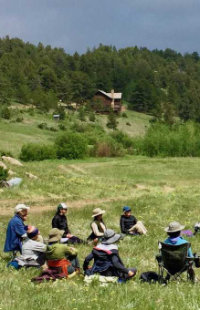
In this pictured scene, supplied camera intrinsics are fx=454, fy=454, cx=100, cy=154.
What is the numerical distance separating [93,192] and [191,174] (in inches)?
667

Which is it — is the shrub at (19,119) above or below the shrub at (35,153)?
above

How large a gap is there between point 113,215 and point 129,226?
5.70 m

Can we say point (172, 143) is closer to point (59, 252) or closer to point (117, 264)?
point (59, 252)

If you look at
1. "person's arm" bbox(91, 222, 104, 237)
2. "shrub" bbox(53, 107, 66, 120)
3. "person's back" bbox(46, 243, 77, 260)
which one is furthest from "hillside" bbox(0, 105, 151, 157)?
"person's back" bbox(46, 243, 77, 260)

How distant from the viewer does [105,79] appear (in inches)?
7485

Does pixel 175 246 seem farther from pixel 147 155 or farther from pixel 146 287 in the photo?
pixel 147 155

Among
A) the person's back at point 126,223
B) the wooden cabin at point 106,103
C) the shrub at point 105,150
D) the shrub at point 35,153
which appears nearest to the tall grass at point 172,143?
the shrub at point 105,150

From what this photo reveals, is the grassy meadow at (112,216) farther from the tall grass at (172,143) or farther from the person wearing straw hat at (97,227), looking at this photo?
the tall grass at (172,143)

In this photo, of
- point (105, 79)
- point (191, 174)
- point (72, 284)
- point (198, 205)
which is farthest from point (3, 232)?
point (105, 79)

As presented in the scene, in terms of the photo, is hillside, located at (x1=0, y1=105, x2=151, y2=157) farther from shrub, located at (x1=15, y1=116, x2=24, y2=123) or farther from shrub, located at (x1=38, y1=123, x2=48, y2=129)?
shrub, located at (x1=38, y1=123, x2=48, y2=129)

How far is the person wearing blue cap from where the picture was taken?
1730 cm

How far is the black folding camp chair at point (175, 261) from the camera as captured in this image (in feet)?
32.8

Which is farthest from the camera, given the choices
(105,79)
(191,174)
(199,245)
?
(105,79)

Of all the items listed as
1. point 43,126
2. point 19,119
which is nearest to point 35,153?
point 43,126
